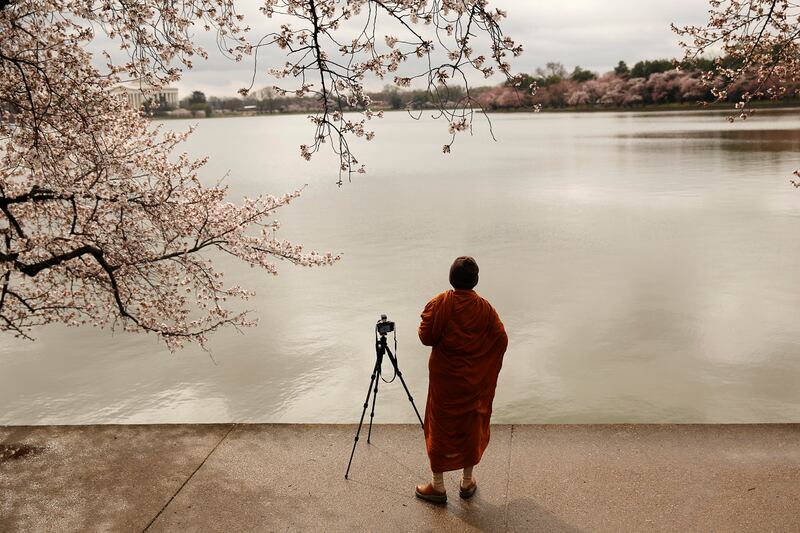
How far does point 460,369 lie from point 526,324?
297 inches

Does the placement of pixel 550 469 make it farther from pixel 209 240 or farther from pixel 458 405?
pixel 209 240

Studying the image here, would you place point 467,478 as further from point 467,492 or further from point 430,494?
point 430,494

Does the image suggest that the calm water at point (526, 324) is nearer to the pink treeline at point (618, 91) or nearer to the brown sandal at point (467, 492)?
the brown sandal at point (467, 492)

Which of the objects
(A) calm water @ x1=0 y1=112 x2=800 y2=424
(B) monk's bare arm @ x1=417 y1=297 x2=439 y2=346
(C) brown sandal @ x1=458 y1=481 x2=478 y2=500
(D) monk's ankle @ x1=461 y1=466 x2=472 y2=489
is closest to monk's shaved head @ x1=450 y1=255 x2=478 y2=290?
(B) monk's bare arm @ x1=417 y1=297 x2=439 y2=346

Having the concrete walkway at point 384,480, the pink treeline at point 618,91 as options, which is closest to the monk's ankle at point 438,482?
the concrete walkway at point 384,480

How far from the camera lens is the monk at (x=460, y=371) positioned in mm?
4363

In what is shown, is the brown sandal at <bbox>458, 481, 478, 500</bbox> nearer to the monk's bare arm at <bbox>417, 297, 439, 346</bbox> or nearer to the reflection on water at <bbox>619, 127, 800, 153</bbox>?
the monk's bare arm at <bbox>417, 297, 439, 346</bbox>

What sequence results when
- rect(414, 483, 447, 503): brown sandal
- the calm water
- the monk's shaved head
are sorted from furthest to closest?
the calm water → rect(414, 483, 447, 503): brown sandal → the monk's shaved head

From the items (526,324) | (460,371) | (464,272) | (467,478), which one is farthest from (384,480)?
(526,324)

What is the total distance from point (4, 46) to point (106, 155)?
1350 millimetres

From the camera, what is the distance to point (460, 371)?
443 cm

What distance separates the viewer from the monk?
14.3 ft

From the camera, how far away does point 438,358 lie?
175 inches

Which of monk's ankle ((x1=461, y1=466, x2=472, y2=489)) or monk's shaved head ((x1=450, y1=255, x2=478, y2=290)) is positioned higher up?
monk's shaved head ((x1=450, y1=255, x2=478, y2=290))
